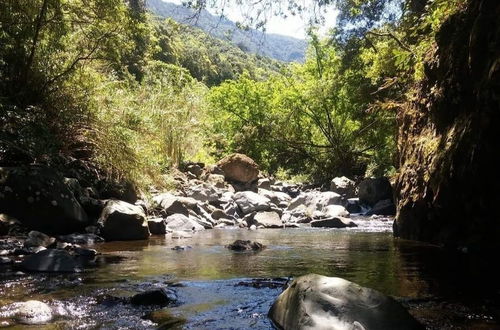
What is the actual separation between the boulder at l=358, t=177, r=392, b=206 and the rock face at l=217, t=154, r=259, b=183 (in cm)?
426

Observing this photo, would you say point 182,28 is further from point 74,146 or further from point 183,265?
point 74,146

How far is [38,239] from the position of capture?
24.9 feet

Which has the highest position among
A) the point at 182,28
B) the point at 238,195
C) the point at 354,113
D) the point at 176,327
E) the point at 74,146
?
the point at 354,113

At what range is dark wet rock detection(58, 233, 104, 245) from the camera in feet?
27.5

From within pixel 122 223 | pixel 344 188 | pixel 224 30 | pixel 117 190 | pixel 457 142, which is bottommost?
pixel 122 223

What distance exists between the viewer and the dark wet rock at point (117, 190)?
10.7 meters

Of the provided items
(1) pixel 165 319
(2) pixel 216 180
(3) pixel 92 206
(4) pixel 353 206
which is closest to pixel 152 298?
(1) pixel 165 319

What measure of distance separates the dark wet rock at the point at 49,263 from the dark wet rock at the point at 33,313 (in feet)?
5.64

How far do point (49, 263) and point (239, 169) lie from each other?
41.1 ft

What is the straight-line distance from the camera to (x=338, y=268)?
6430 millimetres

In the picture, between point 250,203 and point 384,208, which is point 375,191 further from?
point 250,203

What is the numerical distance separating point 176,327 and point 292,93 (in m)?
21.2

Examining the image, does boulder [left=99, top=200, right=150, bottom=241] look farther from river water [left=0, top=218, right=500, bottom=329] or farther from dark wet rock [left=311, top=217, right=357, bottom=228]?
dark wet rock [left=311, top=217, right=357, bottom=228]

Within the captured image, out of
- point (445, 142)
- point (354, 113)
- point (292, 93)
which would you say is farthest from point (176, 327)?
point (292, 93)
